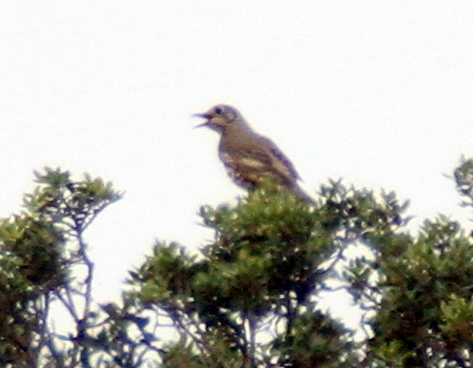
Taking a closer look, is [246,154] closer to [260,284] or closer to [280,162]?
[280,162]

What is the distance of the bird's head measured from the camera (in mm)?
18956

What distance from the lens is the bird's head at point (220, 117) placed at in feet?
62.2

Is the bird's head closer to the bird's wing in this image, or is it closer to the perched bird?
the perched bird

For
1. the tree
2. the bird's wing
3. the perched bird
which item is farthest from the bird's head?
the tree

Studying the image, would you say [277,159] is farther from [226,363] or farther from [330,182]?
[226,363]

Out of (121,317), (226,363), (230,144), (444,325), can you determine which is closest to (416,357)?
(444,325)

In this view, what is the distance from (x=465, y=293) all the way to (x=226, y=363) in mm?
1525

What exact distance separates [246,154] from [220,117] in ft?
5.89

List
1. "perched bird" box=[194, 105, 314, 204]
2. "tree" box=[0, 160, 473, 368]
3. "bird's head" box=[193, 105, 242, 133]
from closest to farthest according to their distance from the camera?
"tree" box=[0, 160, 473, 368] → "perched bird" box=[194, 105, 314, 204] → "bird's head" box=[193, 105, 242, 133]

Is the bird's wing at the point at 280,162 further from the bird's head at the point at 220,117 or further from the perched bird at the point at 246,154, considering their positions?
the bird's head at the point at 220,117

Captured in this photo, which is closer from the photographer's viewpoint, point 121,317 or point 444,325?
point 444,325

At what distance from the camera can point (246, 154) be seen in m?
17.3

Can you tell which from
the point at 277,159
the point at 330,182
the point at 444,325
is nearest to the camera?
the point at 444,325

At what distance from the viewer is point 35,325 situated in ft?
37.0
